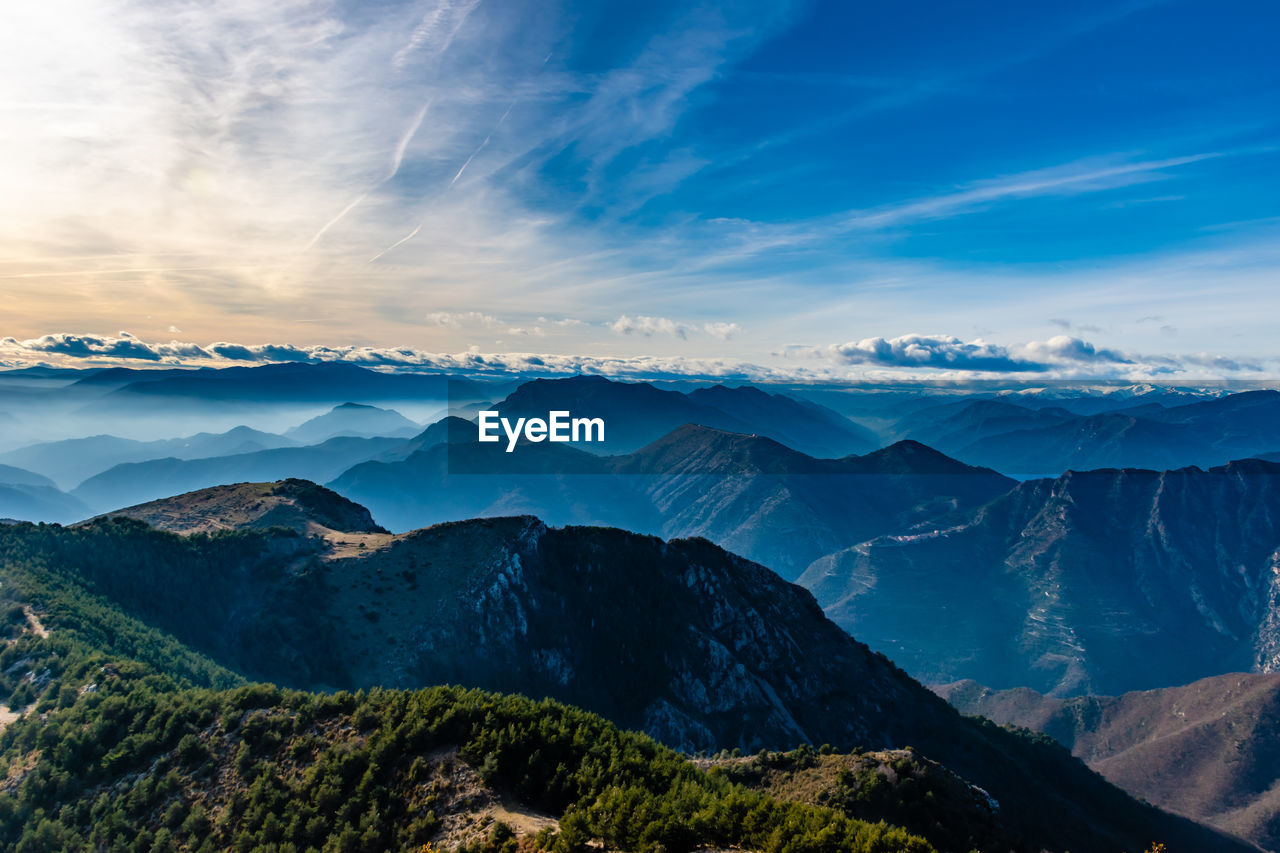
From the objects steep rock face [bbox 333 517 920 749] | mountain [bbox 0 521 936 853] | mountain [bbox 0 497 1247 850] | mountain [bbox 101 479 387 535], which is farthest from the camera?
mountain [bbox 101 479 387 535]

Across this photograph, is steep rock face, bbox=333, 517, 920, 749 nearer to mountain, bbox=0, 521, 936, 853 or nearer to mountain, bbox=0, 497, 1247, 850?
mountain, bbox=0, 497, 1247, 850

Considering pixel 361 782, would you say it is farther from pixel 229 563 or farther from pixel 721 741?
pixel 229 563

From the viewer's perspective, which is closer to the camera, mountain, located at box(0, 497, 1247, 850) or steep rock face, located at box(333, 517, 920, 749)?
mountain, located at box(0, 497, 1247, 850)

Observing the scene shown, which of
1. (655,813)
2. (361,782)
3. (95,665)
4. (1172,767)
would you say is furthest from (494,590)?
(1172,767)

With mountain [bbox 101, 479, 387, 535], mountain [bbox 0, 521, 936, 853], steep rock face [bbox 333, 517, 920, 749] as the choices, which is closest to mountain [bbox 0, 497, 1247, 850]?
steep rock face [bbox 333, 517, 920, 749]

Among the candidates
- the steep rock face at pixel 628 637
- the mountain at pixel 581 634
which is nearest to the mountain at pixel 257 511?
the mountain at pixel 581 634

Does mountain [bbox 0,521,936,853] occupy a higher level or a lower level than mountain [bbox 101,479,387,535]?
higher
